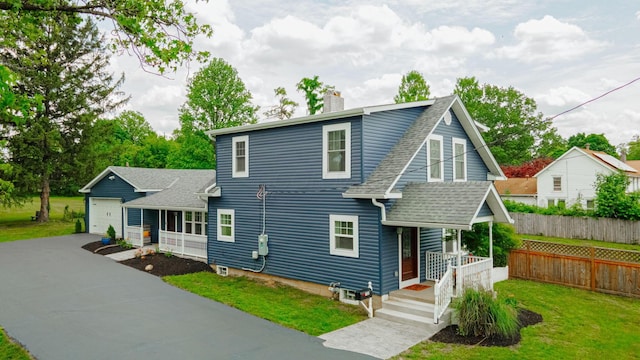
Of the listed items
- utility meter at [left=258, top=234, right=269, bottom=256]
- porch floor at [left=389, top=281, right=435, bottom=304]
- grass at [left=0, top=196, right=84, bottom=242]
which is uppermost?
utility meter at [left=258, top=234, right=269, bottom=256]

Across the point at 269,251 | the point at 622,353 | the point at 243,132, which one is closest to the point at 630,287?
the point at 622,353

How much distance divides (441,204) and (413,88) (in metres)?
24.8

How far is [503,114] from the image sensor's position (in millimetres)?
53875

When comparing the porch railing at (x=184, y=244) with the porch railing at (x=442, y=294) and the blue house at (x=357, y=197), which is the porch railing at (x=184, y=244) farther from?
the porch railing at (x=442, y=294)

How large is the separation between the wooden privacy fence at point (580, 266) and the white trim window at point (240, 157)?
10957 millimetres

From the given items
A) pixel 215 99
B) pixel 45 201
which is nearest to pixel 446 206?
pixel 215 99

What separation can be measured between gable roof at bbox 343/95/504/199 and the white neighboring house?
23475 millimetres

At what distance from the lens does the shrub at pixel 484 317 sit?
9398 mm

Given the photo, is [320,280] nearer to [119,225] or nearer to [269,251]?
[269,251]

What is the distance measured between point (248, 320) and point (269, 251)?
12.9ft

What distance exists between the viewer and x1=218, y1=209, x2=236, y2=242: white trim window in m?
15.8

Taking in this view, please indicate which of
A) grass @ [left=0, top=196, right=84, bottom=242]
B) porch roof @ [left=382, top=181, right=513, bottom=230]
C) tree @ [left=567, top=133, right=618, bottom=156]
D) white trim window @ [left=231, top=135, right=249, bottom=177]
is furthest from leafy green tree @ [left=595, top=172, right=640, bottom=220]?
tree @ [left=567, top=133, right=618, bottom=156]

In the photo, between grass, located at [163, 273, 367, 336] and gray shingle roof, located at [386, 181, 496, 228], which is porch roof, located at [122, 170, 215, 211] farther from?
gray shingle roof, located at [386, 181, 496, 228]

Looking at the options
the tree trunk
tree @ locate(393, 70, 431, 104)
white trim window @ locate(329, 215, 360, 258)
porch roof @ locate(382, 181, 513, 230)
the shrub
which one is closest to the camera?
the shrub
